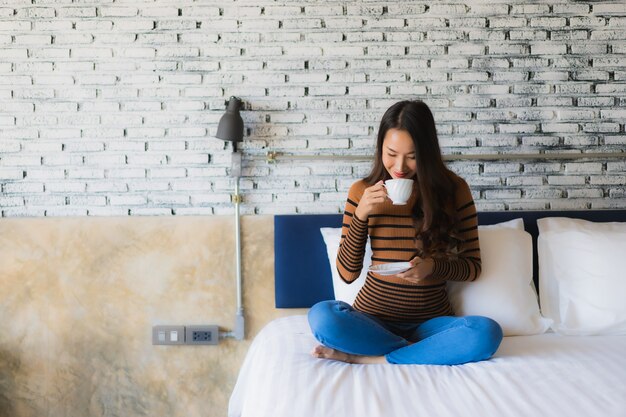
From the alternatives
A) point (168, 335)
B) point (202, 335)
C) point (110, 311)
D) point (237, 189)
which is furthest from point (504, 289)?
point (110, 311)

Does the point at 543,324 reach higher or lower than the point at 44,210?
lower

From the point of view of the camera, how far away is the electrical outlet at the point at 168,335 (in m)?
2.41

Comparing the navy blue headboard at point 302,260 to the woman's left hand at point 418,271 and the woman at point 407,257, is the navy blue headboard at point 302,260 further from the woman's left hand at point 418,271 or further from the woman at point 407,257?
the woman's left hand at point 418,271

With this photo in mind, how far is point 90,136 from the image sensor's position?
244cm

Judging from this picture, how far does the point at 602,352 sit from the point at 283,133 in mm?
1494

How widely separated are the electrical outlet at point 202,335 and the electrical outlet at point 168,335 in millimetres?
26

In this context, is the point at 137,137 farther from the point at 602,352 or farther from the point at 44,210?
the point at 602,352

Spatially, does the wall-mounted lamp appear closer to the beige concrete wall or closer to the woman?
the beige concrete wall

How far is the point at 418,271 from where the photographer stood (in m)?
1.81

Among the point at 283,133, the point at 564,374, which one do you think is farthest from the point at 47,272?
the point at 564,374

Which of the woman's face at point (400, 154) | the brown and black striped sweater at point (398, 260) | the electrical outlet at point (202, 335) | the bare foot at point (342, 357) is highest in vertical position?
the woman's face at point (400, 154)

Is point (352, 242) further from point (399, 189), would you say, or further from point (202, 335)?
point (202, 335)

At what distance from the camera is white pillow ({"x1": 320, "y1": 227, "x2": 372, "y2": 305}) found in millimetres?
2123

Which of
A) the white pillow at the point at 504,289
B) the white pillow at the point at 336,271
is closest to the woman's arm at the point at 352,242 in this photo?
the white pillow at the point at 336,271
